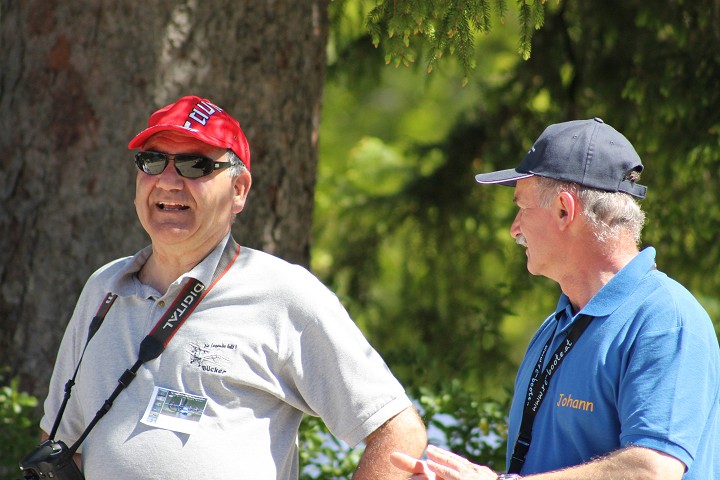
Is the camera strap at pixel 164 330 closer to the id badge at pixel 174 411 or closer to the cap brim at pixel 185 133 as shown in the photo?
the id badge at pixel 174 411

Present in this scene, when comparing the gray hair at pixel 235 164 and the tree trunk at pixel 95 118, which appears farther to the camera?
the tree trunk at pixel 95 118

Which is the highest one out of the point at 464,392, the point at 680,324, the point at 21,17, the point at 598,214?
the point at 21,17

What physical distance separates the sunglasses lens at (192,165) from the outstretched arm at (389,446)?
3.13 feet

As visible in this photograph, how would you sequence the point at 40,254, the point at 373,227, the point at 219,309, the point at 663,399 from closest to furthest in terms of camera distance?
the point at 663,399, the point at 219,309, the point at 40,254, the point at 373,227

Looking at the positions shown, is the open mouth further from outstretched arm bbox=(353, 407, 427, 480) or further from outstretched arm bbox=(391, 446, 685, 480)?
outstretched arm bbox=(391, 446, 685, 480)

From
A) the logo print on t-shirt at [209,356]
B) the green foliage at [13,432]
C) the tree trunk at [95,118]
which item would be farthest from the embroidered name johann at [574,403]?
the green foliage at [13,432]

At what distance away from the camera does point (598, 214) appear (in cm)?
241

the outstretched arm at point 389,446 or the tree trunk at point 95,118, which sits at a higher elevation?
the tree trunk at point 95,118

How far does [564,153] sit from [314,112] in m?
2.09

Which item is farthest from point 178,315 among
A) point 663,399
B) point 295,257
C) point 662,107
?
point 662,107

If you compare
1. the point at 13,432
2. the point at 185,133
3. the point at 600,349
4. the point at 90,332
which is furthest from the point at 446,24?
the point at 13,432

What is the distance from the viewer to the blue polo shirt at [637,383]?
212 cm

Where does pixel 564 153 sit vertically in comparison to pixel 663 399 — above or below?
above

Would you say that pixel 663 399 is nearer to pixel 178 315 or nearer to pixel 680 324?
pixel 680 324
